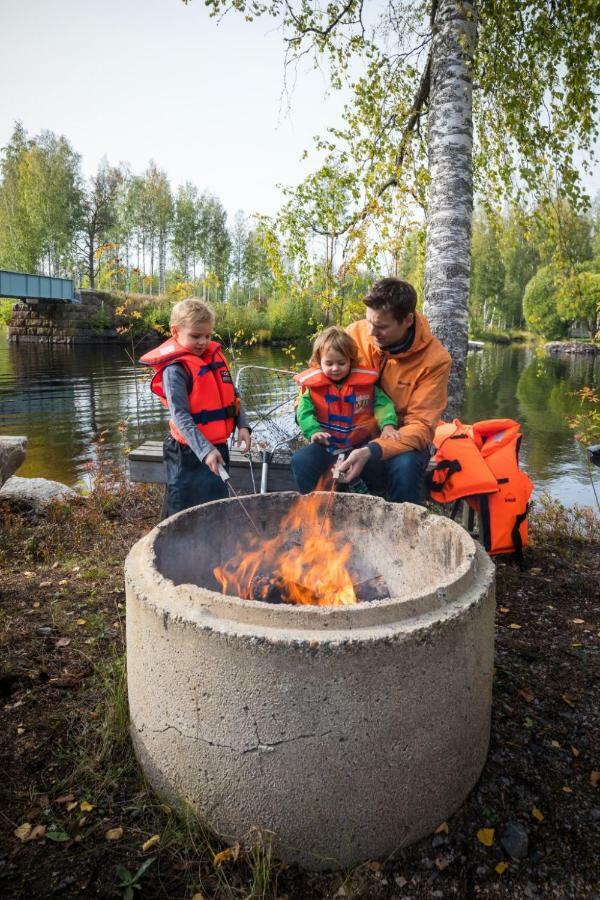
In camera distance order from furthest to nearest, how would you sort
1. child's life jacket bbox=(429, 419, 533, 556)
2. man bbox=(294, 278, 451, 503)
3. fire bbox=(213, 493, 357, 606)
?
1. child's life jacket bbox=(429, 419, 533, 556)
2. man bbox=(294, 278, 451, 503)
3. fire bbox=(213, 493, 357, 606)

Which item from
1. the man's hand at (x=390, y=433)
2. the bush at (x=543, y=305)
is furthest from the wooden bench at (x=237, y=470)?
the bush at (x=543, y=305)

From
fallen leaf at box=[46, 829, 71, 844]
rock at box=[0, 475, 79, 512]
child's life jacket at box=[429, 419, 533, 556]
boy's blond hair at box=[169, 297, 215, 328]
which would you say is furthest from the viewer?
rock at box=[0, 475, 79, 512]

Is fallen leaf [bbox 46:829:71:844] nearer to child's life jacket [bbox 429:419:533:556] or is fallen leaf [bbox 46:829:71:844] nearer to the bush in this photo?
child's life jacket [bbox 429:419:533:556]

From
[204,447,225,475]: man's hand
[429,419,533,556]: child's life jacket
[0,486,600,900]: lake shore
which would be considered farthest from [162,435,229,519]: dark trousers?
[429,419,533,556]: child's life jacket

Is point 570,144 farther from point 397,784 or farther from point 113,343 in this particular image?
point 113,343

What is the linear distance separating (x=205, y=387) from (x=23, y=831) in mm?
2426

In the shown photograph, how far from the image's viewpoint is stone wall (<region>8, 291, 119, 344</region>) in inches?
1329

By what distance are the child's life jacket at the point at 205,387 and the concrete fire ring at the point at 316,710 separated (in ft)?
5.94

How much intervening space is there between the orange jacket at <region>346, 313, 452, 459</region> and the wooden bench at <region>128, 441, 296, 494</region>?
1.30 meters

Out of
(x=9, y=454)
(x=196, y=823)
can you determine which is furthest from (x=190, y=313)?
(x=196, y=823)

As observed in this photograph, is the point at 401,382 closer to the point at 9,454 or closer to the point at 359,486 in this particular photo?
the point at 359,486

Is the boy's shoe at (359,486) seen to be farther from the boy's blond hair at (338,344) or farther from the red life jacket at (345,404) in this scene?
the boy's blond hair at (338,344)

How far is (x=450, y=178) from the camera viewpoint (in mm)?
4652

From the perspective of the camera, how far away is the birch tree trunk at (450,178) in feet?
15.2
